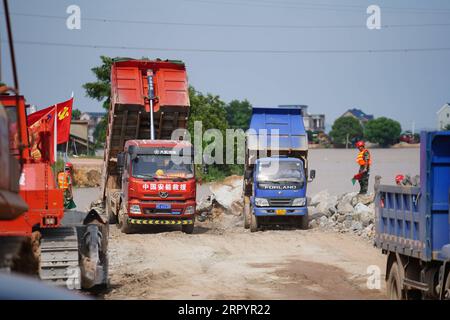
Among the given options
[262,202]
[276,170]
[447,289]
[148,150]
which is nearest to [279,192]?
[262,202]

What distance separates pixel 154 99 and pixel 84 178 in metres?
30.1

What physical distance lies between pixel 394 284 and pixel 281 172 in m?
12.9

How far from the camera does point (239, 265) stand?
17234mm

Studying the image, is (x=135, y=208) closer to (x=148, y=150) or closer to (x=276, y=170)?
(x=148, y=150)

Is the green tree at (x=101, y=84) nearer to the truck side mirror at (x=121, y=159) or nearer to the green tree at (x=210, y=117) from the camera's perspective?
the green tree at (x=210, y=117)

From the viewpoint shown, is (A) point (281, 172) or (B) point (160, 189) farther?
(A) point (281, 172)

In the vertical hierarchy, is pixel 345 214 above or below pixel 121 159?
below

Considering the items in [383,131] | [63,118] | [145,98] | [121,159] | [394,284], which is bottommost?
[394,284]

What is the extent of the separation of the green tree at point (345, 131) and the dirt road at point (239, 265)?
159ft

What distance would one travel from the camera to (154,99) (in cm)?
2434

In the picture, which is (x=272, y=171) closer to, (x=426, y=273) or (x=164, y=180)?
(x=164, y=180)

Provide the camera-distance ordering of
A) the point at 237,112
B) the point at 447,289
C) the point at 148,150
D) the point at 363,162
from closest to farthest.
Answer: the point at 447,289, the point at 148,150, the point at 363,162, the point at 237,112

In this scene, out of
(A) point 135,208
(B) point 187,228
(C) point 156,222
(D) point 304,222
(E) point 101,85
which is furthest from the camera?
(E) point 101,85

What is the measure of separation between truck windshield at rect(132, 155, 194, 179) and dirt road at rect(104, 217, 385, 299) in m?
1.61
